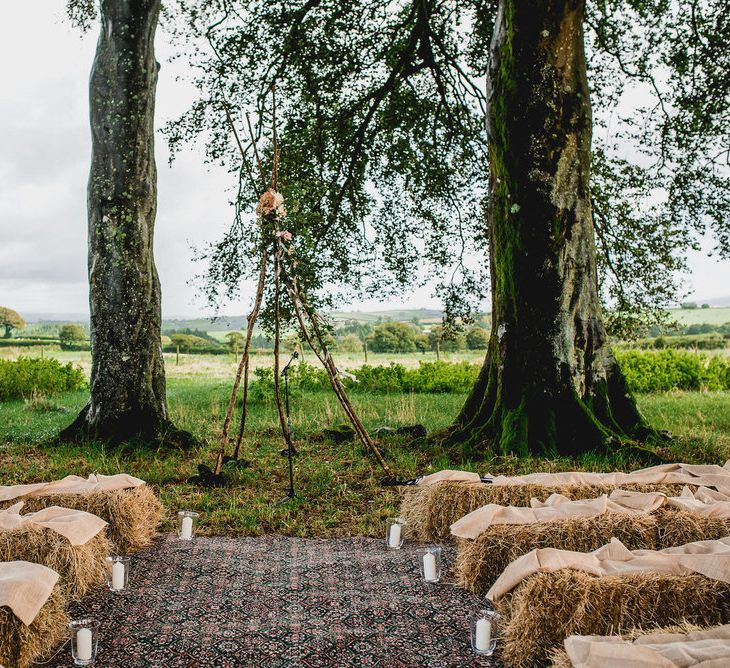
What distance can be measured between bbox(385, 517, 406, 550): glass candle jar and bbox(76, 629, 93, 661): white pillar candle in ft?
6.87

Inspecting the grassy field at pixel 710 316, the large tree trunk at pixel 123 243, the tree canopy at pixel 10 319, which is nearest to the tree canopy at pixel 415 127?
the large tree trunk at pixel 123 243

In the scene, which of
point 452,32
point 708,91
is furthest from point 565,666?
point 452,32

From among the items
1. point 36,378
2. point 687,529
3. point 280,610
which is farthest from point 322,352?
point 36,378

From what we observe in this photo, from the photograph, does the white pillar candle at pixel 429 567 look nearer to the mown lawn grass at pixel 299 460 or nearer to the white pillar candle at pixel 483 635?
the white pillar candle at pixel 483 635

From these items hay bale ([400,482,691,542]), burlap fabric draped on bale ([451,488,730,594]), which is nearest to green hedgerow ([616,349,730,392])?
hay bale ([400,482,691,542])

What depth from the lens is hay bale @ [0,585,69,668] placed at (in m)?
2.88

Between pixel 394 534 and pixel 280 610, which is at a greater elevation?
pixel 394 534

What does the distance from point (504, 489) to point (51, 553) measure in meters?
2.73

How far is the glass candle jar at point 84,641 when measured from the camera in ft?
9.77

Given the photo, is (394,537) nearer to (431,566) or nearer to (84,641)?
(431,566)

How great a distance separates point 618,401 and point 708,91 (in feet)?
16.5

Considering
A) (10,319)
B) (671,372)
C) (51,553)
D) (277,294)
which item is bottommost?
(51,553)

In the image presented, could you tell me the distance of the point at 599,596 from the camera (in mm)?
2994

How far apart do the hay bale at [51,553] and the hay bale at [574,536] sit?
80.1 inches
